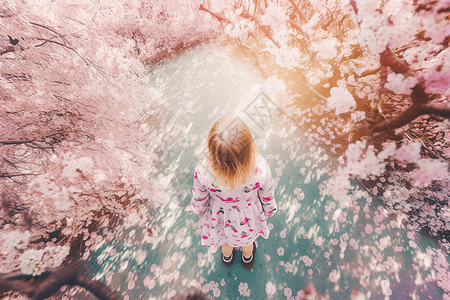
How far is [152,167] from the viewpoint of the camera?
362 centimetres

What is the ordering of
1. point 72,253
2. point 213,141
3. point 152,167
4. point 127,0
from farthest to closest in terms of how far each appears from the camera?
1. point 127,0
2. point 152,167
3. point 72,253
4. point 213,141

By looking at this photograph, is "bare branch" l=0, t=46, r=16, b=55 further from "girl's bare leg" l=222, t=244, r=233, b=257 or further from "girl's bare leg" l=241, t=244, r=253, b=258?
"girl's bare leg" l=241, t=244, r=253, b=258

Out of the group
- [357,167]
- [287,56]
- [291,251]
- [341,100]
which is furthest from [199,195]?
[287,56]

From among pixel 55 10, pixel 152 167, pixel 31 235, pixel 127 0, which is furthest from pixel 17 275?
pixel 127 0

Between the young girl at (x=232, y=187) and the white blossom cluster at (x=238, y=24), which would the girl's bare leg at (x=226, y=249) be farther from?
the white blossom cluster at (x=238, y=24)

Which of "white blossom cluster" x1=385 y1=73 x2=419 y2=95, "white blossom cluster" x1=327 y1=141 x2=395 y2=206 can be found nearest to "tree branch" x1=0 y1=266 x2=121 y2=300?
"white blossom cluster" x1=327 y1=141 x2=395 y2=206

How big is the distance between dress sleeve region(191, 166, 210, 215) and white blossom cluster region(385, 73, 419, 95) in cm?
263

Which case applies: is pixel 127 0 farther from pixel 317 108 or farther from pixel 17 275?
pixel 17 275

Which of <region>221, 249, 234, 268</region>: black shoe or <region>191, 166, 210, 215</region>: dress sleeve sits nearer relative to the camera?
<region>191, 166, 210, 215</region>: dress sleeve

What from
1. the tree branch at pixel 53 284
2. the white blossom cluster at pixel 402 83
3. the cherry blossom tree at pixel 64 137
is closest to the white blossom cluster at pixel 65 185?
the cherry blossom tree at pixel 64 137

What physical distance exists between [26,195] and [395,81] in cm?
516

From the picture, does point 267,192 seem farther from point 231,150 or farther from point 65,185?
point 65,185

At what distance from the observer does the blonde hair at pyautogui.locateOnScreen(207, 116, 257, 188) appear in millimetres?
1139

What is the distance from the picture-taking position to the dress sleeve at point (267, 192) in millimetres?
1451
